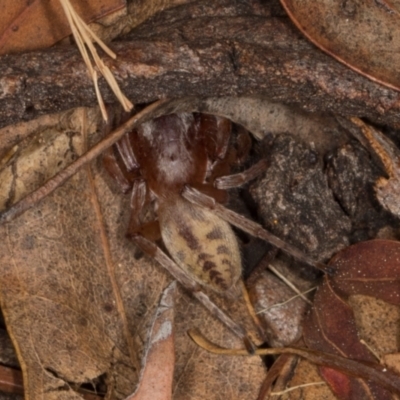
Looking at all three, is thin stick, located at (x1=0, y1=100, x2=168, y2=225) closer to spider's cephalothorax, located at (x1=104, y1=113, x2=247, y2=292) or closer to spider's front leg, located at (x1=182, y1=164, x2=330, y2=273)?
spider's cephalothorax, located at (x1=104, y1=113, x2=247, y2=292)

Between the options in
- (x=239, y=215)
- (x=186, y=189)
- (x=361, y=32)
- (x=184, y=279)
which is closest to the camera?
(x=361, y=32)

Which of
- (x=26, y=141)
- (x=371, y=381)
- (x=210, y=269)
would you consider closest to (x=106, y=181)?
(x=26, y=141)

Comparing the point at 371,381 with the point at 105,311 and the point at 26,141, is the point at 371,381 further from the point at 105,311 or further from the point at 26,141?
the point at 26,141

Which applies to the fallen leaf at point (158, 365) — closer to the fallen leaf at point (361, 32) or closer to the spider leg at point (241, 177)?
the spider leg at point (241, 177)

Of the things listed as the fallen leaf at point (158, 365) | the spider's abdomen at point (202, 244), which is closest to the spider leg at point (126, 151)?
the spider's abdomen at point (202, 244)

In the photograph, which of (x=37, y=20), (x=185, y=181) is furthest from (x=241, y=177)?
(x=37, y=20)

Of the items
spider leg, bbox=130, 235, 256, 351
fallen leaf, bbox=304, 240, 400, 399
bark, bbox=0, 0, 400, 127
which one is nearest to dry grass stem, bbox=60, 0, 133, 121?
bark, bbox=0, 0, 400, 127

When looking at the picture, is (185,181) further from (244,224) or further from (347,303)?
(347,303)
